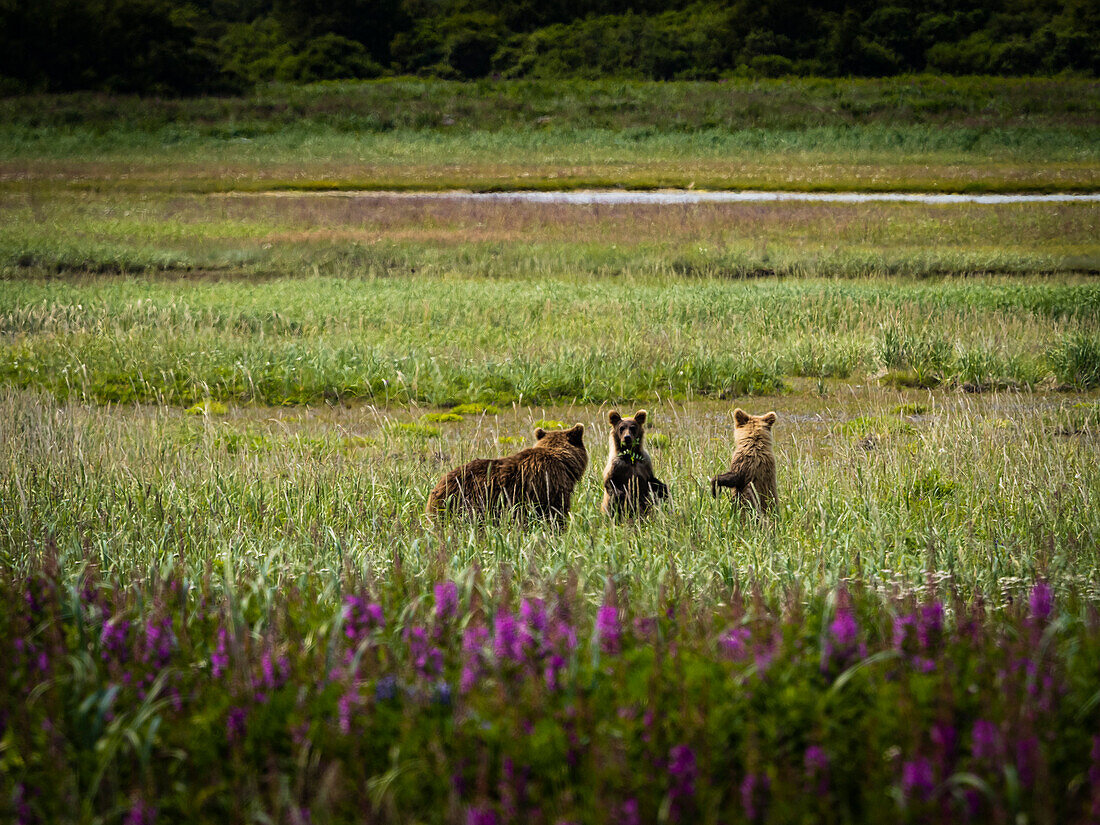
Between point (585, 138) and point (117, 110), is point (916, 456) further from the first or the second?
point (117, 110)

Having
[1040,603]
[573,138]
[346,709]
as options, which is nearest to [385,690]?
[346,709]

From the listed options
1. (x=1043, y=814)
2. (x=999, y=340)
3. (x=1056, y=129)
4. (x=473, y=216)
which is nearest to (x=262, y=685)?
(x=1043, y=814)

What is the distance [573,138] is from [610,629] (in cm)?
4697

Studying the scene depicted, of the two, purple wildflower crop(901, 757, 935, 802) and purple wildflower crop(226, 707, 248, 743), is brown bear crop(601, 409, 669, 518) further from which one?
purple wildflower crop(901, 757, 935, 802)

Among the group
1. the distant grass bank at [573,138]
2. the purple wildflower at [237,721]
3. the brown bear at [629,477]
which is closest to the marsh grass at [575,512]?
the brown bear at [629,477]

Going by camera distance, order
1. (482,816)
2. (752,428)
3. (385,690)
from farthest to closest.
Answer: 1. (752,428)
2. (385,690)
3. (482,816)

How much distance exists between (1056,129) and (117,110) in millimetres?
46040

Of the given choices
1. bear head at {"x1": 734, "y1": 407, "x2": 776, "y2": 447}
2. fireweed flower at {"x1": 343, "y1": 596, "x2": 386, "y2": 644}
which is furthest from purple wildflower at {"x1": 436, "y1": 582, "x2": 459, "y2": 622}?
bear head at {"x1": 734, "y1": 407, "x2": 776, "y2": 447}

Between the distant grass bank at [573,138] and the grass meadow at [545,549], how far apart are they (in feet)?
50.5

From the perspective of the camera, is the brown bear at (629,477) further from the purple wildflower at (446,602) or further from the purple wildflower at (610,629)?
the purple wildflower at (610,629)

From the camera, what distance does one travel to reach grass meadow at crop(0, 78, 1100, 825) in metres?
2.54

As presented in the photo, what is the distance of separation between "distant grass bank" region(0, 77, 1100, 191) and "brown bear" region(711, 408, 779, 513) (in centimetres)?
3026

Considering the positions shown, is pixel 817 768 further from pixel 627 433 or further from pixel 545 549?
pixel 627 433

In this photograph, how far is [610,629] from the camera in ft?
10.1
